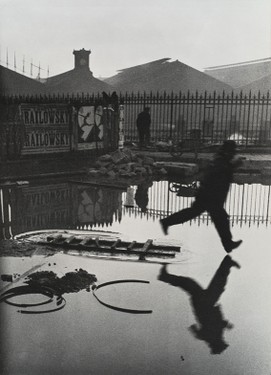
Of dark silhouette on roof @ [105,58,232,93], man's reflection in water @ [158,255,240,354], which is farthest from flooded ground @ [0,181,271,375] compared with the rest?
dark silhouette on roof @ [105,58,232,93]

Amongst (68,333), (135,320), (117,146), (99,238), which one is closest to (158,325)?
(135,320)

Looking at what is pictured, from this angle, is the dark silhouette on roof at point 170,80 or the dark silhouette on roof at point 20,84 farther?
the dark silhouette on roof at point 170,80

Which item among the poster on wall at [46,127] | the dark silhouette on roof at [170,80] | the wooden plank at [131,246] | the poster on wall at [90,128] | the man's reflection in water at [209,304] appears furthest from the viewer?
the dark silhouette on roof at [170,80]

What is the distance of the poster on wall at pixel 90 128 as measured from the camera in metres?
16.2

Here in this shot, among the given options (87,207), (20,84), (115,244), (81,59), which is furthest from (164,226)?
(81,59)

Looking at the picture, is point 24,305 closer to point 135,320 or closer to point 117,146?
point 135,320

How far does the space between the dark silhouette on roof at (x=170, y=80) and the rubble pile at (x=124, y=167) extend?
22762mm

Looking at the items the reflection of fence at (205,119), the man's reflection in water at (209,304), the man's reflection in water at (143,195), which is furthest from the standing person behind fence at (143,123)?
the man's reflection in water at (209,304)

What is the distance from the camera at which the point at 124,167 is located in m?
15.1

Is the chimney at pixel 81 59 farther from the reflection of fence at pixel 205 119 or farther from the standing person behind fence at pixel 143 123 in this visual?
the standing person behind fence at pixel 143 123

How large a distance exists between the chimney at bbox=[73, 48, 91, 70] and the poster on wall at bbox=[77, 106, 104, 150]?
3027 centimetres

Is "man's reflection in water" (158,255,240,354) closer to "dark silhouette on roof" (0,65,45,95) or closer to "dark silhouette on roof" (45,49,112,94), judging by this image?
"dark silhouette on roof" (0,65,45,95)

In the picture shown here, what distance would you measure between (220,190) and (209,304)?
2215mm

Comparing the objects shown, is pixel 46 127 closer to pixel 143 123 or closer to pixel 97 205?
pixel 97 205
